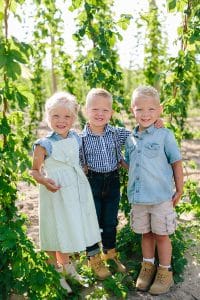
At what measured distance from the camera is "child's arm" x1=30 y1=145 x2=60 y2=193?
320 centimetres

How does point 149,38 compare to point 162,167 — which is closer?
point 162,167

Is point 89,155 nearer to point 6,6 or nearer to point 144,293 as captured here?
point 144,293

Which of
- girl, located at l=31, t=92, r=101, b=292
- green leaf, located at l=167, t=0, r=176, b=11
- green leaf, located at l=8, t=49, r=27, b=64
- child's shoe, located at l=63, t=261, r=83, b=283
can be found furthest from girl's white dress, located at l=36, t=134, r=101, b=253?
green leaf, located at l=167, t=0, r=176, b=11

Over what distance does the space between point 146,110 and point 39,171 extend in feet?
2.96

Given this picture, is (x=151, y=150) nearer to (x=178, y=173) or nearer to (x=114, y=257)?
(x=178, y=173)

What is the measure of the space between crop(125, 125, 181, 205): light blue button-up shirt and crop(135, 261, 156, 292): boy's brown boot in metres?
0.56

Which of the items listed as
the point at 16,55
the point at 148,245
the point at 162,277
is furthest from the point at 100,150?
the point at 16,55

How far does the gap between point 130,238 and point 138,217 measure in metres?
0.52

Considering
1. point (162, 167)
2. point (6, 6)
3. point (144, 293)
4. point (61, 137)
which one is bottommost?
point (144, 293)

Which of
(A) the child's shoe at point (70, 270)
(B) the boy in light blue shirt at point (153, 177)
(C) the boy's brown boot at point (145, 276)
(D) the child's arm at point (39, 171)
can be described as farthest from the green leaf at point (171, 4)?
(A) the child's shoe at point (70, 270)

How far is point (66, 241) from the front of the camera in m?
3.35

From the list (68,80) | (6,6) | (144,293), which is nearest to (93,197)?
(144,293)

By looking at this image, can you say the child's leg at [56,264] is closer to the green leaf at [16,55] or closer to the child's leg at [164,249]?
the child's leg at [164,249]

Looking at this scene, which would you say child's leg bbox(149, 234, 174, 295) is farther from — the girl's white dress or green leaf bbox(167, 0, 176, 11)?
green leaf bbox(167, 0, 176, 11)
